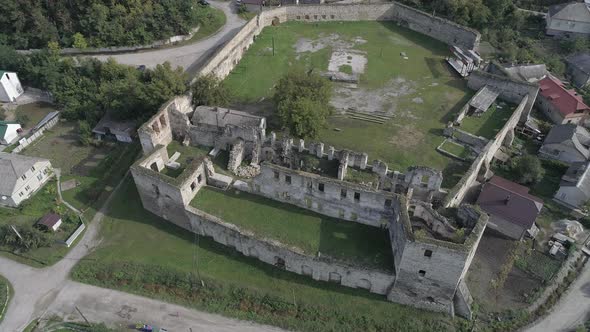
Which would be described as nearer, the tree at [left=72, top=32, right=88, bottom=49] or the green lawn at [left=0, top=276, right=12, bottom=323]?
the green lawn at [left=0, top=276, right=12, bottom=323]

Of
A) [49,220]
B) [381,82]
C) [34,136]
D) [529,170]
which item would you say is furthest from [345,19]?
[49,220]

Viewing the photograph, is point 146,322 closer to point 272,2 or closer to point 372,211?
point 372,211

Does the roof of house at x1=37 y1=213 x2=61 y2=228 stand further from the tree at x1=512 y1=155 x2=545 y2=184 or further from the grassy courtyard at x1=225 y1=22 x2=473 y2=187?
the tree at x1=512 y1=155 x2=545 y2=184

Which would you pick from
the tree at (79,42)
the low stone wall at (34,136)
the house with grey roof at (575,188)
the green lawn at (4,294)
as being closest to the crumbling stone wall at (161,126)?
the green lawn at (4,294)

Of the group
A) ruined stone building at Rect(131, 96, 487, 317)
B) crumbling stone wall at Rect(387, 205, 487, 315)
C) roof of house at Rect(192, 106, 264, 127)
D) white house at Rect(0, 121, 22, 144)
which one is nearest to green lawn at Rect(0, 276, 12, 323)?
ruined stone building at Rect(131, 96, 487, 317)

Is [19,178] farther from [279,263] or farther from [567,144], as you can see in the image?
[567,144]

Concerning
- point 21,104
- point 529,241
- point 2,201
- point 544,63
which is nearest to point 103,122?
point 2,201
